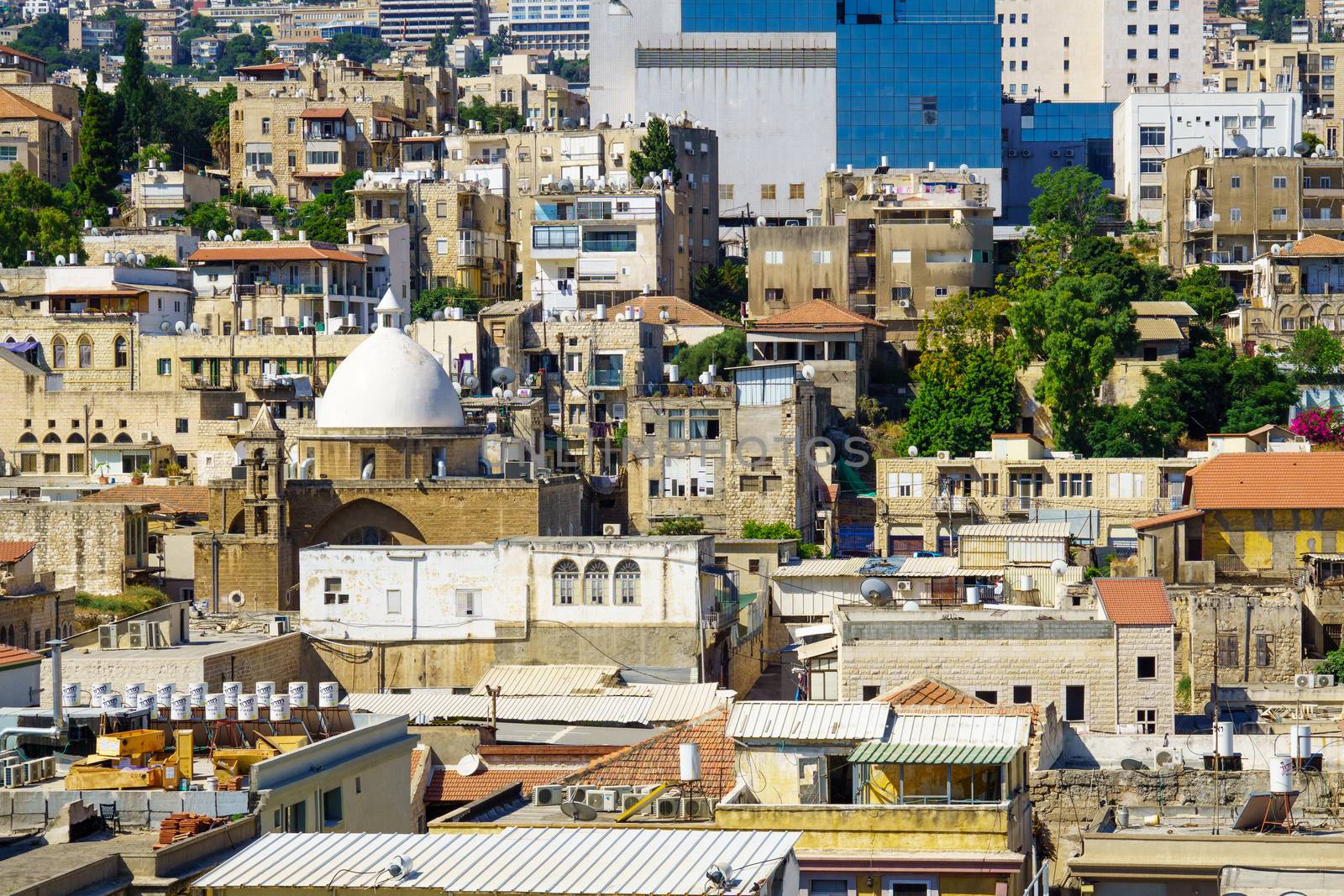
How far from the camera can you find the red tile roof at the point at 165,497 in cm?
5459

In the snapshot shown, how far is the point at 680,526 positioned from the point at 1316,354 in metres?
21.1

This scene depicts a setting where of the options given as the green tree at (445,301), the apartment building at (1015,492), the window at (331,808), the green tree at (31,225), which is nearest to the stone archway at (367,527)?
the apartment building at (1015,492)

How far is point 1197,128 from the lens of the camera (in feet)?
297

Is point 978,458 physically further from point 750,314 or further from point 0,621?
point 0,621

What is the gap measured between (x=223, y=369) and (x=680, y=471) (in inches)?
671

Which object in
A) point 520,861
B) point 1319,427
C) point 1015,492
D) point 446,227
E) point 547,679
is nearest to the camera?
point 520,861

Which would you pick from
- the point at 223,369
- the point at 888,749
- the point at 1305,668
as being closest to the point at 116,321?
the point at 223,369

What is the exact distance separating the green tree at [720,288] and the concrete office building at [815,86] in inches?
339

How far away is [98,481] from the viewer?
61562mm

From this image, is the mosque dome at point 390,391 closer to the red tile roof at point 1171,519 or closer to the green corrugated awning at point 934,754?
the red tile roof at point 1171,519

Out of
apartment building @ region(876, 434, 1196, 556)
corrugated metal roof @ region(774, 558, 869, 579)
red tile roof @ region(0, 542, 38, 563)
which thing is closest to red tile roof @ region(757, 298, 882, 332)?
apartment building @ region(876, 434, 1196, 556)

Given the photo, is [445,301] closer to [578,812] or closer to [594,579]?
[594,579]

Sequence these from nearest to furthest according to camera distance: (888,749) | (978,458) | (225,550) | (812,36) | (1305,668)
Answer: (888,749) < (1305,668) < (225,550) < (978,458) < (812,36)

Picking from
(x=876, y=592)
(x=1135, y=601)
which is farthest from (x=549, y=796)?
(x=876, y=592)
